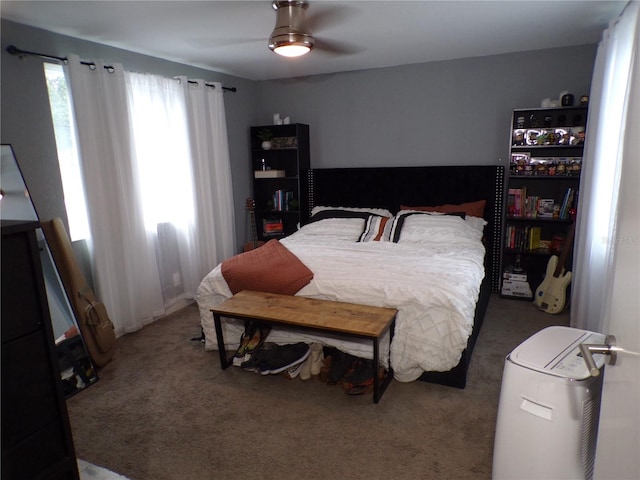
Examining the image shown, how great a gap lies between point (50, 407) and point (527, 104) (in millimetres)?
4057

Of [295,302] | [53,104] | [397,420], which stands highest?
[53,104]

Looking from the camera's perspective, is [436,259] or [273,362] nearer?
[273,362]

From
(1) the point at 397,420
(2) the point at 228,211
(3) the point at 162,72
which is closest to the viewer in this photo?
(1) the point at 397,420

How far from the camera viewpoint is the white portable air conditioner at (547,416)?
128 cm

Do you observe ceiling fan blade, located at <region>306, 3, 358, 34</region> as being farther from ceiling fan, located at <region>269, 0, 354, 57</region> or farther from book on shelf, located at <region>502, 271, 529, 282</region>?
book on shelf, located at <region>502, 271, 529, 282</region>

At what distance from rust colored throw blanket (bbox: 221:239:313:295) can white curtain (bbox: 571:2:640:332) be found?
1.75 m

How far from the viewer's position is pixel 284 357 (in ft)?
8.33

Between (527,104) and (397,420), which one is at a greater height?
(527,104)

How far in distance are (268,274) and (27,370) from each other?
5.75 ft

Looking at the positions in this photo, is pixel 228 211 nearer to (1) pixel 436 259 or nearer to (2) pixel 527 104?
(1) pixel 436 259

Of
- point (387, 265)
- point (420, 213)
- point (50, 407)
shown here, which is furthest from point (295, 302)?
point (420, 213)

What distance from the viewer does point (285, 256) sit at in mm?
2986

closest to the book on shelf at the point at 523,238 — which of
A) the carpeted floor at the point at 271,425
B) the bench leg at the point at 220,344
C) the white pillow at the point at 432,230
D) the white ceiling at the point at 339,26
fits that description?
the white pillow at the point at 432,230

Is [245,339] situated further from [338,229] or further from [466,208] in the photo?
[466,208]
